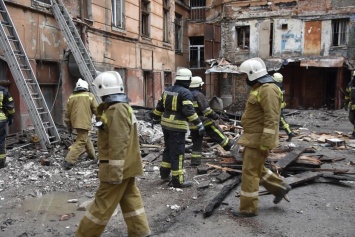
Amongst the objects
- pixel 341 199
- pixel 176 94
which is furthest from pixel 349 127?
pixel 176 94

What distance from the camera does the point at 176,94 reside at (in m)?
5.57

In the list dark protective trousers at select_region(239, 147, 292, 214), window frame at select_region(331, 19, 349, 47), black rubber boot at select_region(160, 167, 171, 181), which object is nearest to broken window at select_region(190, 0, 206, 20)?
window frame at select_region(331, 19, 349, 47)

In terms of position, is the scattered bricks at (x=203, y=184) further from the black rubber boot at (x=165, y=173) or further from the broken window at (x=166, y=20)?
the broken window at (x=166, y=20)

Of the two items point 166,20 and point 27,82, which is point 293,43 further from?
point 27,82

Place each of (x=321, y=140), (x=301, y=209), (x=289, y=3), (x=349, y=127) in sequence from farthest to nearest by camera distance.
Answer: (x=289, y=3)
(x=349, y=127)
(x=321, y=140)
(x=301, y=209)

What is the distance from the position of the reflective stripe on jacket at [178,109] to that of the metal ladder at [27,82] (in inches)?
129

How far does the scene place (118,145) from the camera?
3291mm

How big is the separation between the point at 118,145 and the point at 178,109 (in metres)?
2.39

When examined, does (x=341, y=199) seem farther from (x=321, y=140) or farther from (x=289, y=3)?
(x=289, y=3)

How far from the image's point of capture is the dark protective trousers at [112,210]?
3.33 m

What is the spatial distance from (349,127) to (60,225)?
1243 cm

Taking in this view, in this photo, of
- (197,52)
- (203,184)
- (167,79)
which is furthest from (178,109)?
(197,52)

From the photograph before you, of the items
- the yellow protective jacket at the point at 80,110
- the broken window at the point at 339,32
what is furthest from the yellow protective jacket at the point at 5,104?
the broken window at the point at 339,32

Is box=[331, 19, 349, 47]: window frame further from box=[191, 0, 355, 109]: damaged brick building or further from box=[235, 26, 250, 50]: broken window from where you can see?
box=[235, 26, 250, 50]: broken window
